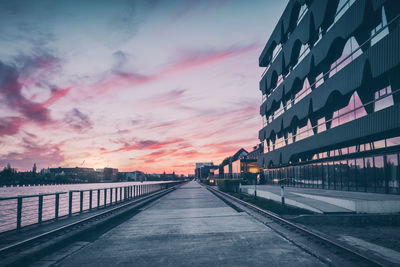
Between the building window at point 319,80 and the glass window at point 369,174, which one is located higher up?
the building window at point 319,80

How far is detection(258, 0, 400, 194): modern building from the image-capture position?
20078 millimetres

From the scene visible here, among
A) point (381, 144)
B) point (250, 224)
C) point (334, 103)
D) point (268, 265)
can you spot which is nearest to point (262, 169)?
point (334, 103)

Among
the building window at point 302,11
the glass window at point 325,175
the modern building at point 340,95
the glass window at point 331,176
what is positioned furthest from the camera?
the building window at point 302,11

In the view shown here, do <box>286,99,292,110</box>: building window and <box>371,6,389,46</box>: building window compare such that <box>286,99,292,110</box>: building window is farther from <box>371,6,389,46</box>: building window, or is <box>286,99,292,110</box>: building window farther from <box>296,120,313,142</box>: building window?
<box>371,6,389,46</box>: building window

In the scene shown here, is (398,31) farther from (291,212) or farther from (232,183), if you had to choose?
(232,183)

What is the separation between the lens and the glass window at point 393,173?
2020 centimetres

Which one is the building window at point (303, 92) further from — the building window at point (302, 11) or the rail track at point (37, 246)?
the rail track at point (37, 246)

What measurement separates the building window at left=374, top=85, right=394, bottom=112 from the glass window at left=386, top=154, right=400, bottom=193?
3.57 meters

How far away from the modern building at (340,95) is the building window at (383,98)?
70 millimetres

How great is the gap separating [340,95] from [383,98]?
6254mm

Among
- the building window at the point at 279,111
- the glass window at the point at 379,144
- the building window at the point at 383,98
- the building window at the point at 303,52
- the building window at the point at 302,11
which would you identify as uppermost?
the building window at the point at 302,11

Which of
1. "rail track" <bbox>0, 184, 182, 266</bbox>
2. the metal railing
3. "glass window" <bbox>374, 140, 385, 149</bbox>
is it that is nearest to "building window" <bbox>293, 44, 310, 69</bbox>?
"glass window" <bbox>374, 140, 385, 149</bbox>

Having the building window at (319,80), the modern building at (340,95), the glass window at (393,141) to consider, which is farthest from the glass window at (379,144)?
the building window at (319,80)

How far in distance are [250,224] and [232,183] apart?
25708 millimetres
